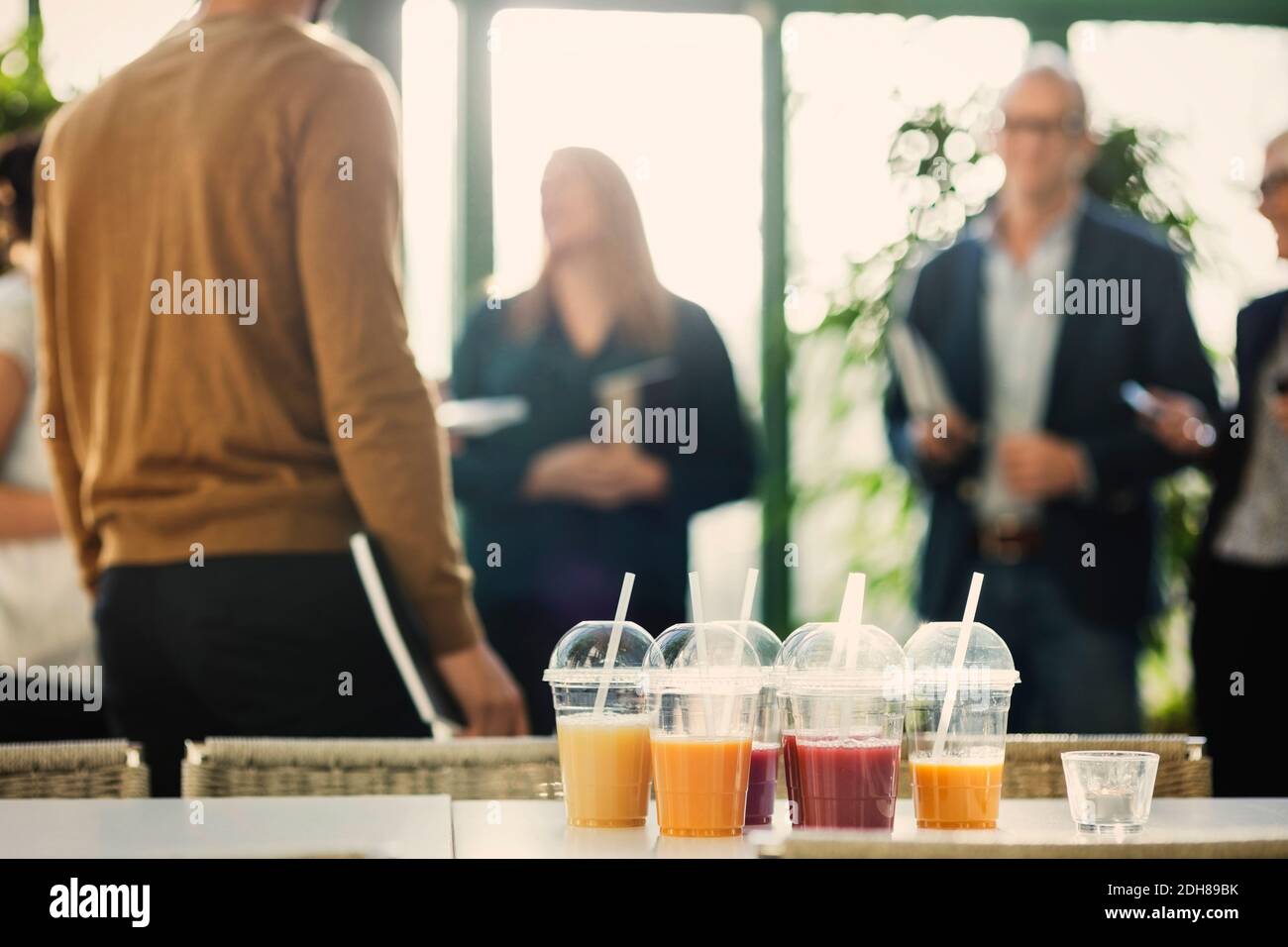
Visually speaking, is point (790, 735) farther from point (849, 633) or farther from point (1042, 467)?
point (1042, 467)

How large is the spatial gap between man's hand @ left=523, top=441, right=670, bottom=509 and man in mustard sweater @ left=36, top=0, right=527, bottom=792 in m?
0.84

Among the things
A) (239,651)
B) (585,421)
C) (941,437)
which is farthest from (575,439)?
(239,651)

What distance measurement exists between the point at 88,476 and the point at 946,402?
1774 mm

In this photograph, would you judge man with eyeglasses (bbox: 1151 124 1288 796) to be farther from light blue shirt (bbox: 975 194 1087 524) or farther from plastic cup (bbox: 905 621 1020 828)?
Answer: plastic cup (bbox: 905 621 1020 828)

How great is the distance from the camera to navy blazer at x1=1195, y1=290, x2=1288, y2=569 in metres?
3.27

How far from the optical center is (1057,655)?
3.27 meters

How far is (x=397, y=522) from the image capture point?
2.32 m

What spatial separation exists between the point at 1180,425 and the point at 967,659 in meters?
2.19

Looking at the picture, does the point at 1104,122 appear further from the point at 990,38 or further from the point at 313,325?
Result: the point at 313,325

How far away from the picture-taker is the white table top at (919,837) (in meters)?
0.97

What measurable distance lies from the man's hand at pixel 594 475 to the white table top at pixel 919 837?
1.75m

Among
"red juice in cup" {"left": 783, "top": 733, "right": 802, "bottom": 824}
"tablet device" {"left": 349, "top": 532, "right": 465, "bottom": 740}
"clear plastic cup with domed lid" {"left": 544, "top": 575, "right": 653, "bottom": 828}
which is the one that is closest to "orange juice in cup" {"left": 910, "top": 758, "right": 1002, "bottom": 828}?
"red juice in cup" {"left": 783, "top": 733, "right": 802, "bottom": 824}

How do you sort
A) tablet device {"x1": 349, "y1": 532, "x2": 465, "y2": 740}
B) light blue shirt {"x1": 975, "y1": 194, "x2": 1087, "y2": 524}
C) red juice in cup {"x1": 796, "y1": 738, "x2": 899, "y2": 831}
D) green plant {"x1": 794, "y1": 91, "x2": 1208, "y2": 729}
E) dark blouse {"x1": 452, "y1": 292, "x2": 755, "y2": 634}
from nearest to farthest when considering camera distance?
red juice in cup {"x1": 796, "y1": 738, "x2": 899, "y2": 831} → tablet device {"x1": 349, "y1": 532, "x2": 465, "y2": 740} → dark blouse {"x1": 452, "y1": 292, "x2": 755, "y2": 634} → light blue shirt {"x1": 975, "y1": 194, "x2": 1087, "y2": 524} → green plant {"x1": 794, "y1": 91, "x2": 1208, "y2": 729}

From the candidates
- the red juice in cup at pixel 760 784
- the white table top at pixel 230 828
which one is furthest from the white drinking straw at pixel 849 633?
the white table top at pixel 230 828
